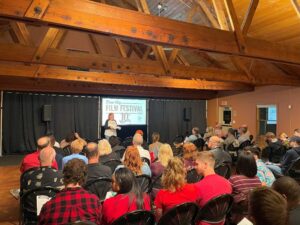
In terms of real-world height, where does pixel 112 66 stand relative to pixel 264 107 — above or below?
above

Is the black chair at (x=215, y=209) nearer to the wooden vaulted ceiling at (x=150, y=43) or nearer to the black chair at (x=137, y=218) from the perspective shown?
the black chair at (x=137, y=218)

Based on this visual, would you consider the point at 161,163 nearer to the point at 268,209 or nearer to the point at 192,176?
the point at 192,176

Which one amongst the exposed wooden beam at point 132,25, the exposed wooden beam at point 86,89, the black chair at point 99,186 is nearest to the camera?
the exposed wooden beam at point 132,25

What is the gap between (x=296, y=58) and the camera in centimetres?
529

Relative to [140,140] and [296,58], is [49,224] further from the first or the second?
[296,58]

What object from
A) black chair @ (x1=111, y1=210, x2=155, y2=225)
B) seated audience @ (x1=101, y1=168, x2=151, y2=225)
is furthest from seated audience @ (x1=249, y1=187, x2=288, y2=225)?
seated audience @ (x1=101, y1=168, x2=151, y2=225)

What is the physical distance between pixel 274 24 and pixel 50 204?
23.1 feet

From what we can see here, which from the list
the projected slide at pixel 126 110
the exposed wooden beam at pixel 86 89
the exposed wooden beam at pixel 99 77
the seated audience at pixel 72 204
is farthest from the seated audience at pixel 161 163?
the projected slide at pixel 126 110

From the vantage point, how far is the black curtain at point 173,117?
12516mm

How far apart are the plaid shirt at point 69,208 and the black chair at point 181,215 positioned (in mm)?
563

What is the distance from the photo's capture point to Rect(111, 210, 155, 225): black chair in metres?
2.04

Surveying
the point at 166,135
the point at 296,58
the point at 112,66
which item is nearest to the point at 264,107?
the point at 166,135

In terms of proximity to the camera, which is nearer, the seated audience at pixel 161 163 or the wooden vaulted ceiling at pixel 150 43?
the wooden vaulted ceiling at pixel 150 43

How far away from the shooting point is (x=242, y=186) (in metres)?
2.95
